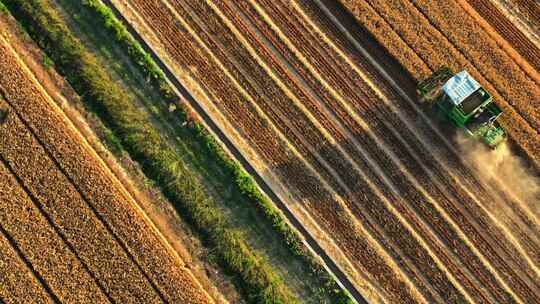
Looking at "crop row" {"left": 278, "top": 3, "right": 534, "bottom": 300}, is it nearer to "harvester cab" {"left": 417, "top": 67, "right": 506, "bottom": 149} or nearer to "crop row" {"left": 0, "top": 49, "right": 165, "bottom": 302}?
"harvester cab" {"left": 417, "top": 67, "right": 506, "bottom": 149}

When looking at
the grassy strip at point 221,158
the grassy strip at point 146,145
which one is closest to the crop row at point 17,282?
the grassy strip at point 146,145

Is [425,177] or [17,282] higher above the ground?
[17,282]

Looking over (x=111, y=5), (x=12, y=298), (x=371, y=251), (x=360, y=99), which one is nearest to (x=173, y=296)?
(x=12, y=298)

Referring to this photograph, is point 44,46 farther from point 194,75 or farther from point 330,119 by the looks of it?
point 330,119

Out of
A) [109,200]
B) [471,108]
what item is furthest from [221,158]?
[471,108]

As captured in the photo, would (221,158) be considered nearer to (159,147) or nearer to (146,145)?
(159,147)

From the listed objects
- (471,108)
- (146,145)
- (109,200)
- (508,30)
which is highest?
(146,145)
